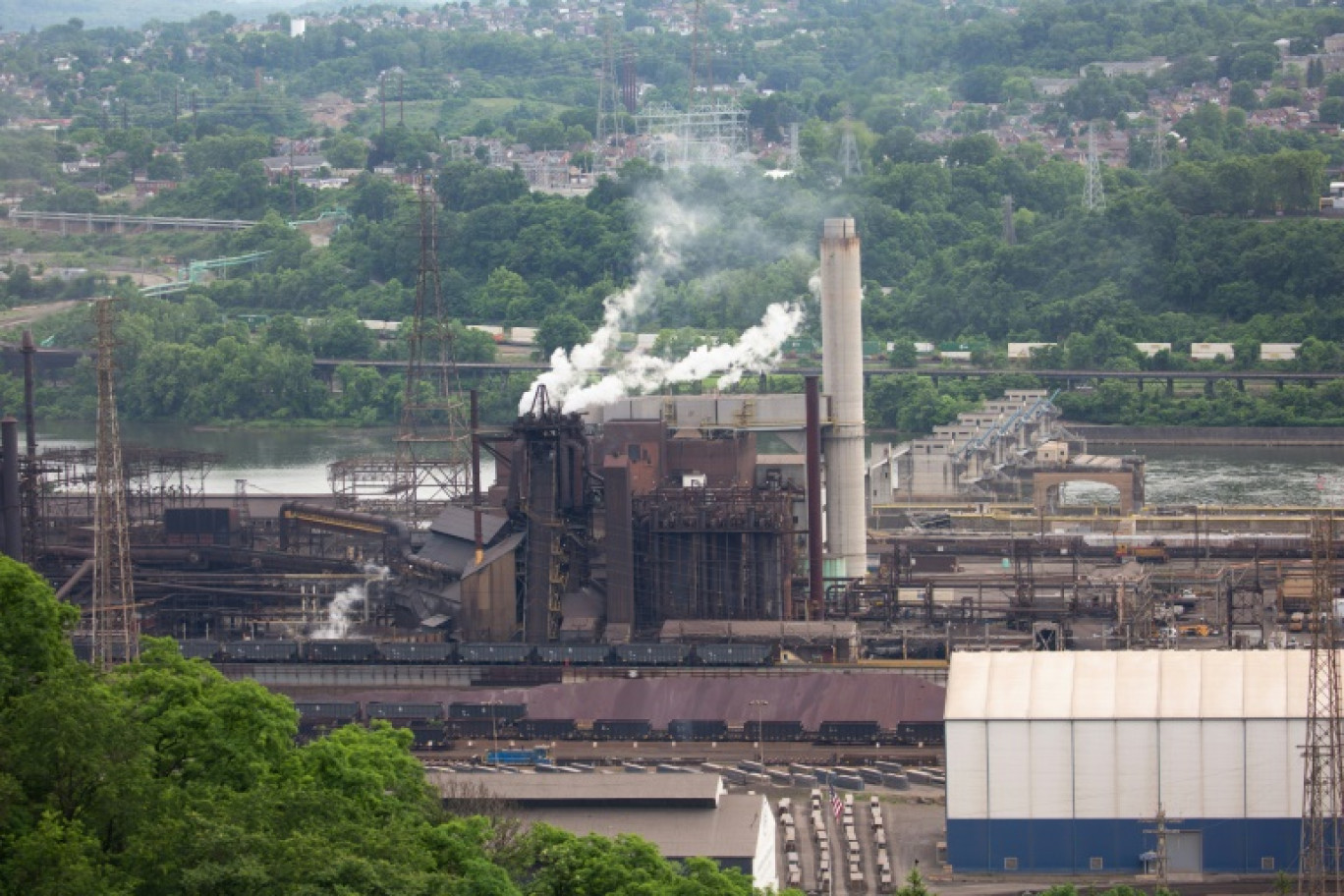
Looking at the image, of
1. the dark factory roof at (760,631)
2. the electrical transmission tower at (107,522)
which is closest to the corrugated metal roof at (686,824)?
the electrical transmission tower at (107,522)

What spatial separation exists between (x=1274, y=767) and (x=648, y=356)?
150 feet

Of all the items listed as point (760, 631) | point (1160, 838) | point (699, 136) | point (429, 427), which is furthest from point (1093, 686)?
point (699, 136)

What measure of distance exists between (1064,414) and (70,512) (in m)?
32.3

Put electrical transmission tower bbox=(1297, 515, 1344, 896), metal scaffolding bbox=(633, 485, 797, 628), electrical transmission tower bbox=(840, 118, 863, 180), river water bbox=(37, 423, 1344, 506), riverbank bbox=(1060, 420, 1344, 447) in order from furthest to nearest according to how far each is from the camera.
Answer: electrical transmission tower bbox=(840, 118, 863, 180) → riverbank bbox=(1060, 420, 1344, 447) → river water bbox=(37, 423, 1344, 506) → metal scaffolding bbox=(633, 485, 797, 628) → electrical transmission tower bbox=(1297, 515, 1344, 896)

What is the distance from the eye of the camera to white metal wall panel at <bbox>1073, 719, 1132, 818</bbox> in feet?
116

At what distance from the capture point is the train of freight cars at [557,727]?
41.5m

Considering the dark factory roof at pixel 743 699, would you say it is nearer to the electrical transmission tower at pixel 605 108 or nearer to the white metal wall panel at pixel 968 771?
the white metal wall panel at pixel 968 771

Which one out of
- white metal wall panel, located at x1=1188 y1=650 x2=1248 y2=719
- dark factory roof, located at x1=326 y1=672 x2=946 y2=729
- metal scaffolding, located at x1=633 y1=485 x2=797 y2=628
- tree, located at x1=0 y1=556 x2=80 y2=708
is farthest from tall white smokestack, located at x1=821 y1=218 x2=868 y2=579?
tree, located at x1=0 y1=556 x2=80 y2=708

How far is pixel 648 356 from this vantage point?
7981cm

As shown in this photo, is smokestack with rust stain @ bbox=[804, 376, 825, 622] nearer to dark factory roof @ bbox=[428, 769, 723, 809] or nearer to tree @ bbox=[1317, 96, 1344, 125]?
dark factory roof @ bbox=[428, 769, 723, 809]

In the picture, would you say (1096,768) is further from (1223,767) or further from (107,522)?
(107,522)

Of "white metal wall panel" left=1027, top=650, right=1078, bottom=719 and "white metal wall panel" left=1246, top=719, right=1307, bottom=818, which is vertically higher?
"white metal wall panel" left=1027, top=650, right=1078, bottom=719

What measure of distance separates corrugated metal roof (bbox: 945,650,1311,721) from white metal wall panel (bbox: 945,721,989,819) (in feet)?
0.73

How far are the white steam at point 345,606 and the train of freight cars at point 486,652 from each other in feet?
6.08
